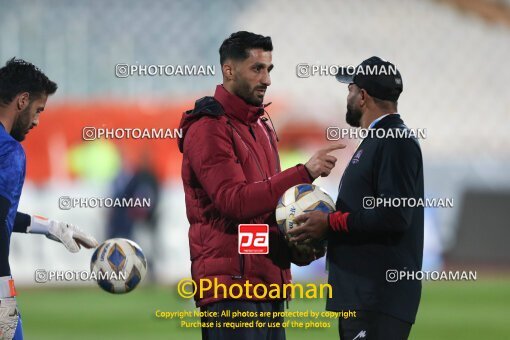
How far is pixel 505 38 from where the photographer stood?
1878 centimetres

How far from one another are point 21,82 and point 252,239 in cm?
123

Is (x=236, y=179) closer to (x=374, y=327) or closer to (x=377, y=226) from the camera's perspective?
(x=377, y=226)

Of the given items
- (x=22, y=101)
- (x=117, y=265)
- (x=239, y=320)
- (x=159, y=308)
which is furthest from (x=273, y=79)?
(x=239, y=320)

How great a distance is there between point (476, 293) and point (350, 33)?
290 inches

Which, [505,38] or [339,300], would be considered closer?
[339,300]

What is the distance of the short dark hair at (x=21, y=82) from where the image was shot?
13.9ft

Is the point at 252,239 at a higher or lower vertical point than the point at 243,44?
lower

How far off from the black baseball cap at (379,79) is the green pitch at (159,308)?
181 inches

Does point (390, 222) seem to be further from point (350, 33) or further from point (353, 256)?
point (350, 33)

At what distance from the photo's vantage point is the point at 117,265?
479 cm

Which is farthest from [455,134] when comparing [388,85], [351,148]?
[388,85]

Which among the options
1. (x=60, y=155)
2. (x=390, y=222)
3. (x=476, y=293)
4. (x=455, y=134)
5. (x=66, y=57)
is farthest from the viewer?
(x=455, y=134)

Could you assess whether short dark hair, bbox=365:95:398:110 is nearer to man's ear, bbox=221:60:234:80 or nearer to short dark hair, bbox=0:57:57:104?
man's ear, bbox=221:60:234:80

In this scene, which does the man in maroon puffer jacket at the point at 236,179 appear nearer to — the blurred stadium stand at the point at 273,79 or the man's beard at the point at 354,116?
the man's beard at the point at 354,116
